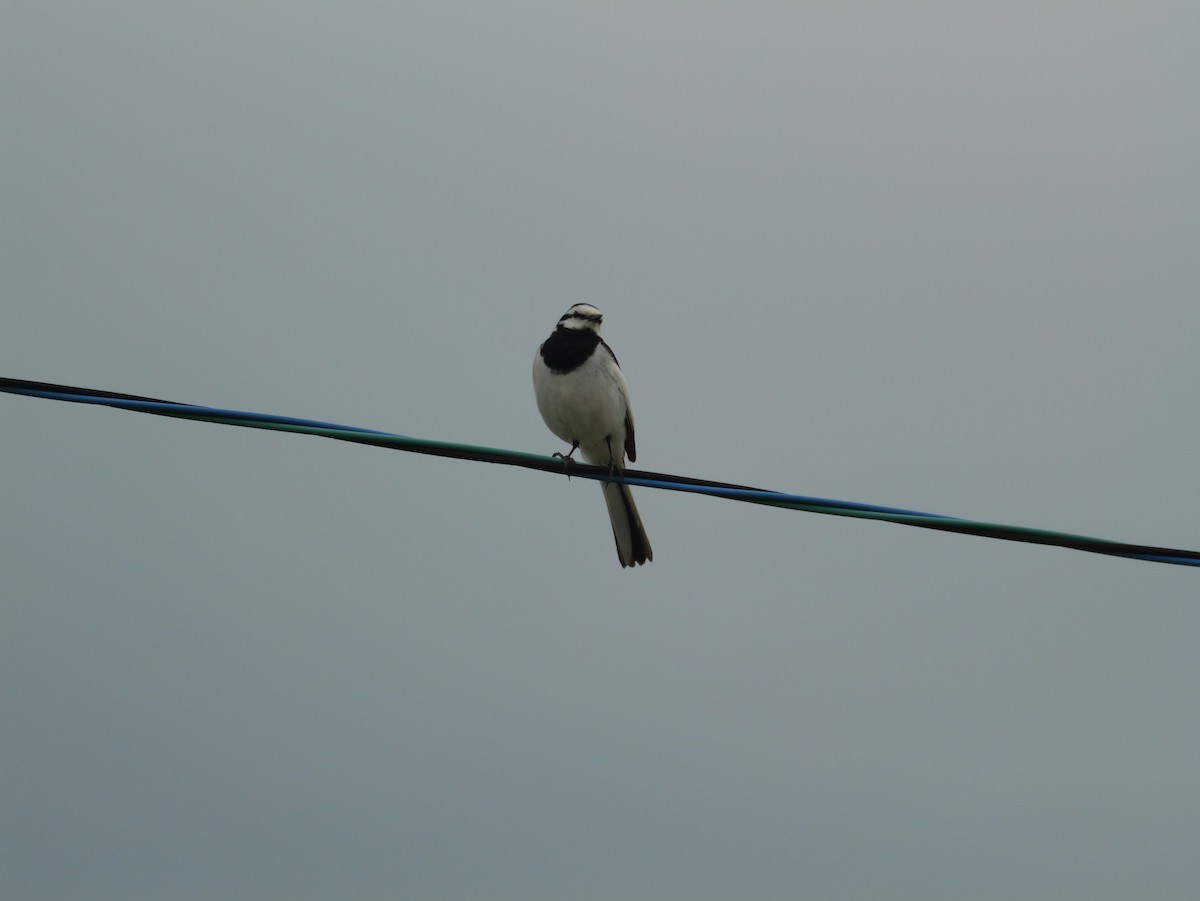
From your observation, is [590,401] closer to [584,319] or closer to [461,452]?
[584,319]

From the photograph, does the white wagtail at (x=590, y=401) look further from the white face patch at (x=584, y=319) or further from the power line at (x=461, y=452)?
the power line at (x=461, y=452)

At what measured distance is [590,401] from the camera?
881 centimetres

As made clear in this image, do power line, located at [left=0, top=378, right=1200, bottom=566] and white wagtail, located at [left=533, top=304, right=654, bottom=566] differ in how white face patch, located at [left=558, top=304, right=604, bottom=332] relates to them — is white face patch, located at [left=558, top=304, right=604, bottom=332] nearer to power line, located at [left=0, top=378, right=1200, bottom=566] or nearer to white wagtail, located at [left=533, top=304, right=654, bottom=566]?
white wagtail, located at [left=533, top=304, right=654, bottom=566]

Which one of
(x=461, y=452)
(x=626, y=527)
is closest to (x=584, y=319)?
(x=626, y=527)

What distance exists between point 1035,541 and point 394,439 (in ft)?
7.36

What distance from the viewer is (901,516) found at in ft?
15.8

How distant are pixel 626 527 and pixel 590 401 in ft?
2.76

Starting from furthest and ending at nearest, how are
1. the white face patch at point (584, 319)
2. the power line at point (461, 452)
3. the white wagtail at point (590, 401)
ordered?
the white face patch at point (584, 319) → the white wagtail at point (590, 401) → the power line at point (461, 452)

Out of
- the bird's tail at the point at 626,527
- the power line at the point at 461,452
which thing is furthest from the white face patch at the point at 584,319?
the power line at the point at 461,452

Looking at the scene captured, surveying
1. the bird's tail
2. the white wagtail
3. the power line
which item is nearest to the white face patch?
the white wagtail

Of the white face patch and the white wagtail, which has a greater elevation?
the white face patch

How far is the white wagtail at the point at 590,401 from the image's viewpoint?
348 inches

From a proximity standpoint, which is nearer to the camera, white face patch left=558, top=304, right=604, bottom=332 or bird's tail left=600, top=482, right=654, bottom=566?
bird's tail left=600, top=482, right=654, bottom=566

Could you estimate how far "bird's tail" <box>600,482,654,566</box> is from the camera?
29.2ft
